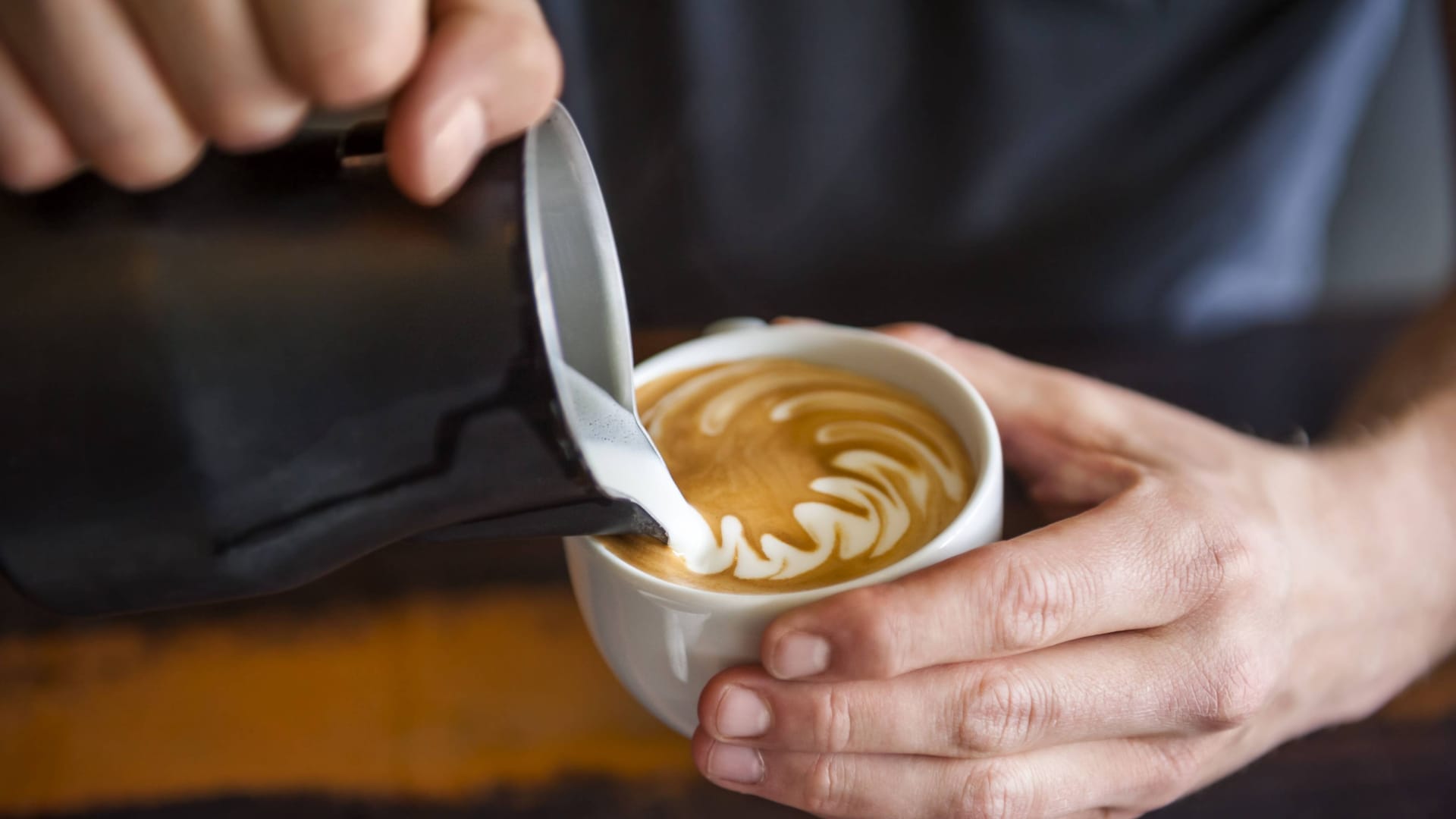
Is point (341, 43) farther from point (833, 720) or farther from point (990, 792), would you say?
point (990, 792)

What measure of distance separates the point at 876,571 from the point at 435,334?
291mm

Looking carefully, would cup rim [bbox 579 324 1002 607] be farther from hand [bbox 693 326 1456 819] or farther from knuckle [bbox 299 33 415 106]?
knuckle [bbox 299 33 415 106]

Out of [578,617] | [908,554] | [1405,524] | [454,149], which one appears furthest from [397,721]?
[1405,524]

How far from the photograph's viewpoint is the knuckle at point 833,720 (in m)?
0.59

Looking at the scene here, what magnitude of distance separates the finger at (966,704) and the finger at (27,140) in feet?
1.29

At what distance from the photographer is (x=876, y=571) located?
24.5 inches

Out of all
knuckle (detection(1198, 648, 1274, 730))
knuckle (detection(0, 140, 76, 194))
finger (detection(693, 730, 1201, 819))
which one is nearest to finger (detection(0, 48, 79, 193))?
knuckle (detection(0, 140, 76, 194))

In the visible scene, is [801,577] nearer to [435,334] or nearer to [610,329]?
[610,329]

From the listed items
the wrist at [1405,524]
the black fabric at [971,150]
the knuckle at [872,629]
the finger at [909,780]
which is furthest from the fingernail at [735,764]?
the black fabric at [971,150]

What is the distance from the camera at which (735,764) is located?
0.63m

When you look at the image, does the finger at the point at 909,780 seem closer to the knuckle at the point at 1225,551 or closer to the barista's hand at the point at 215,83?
the knuckle at the point at 1225,551

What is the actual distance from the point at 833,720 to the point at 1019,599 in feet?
0.40

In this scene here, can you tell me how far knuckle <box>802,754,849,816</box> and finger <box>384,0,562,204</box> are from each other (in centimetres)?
38

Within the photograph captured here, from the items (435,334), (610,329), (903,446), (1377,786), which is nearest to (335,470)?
(435,334)
